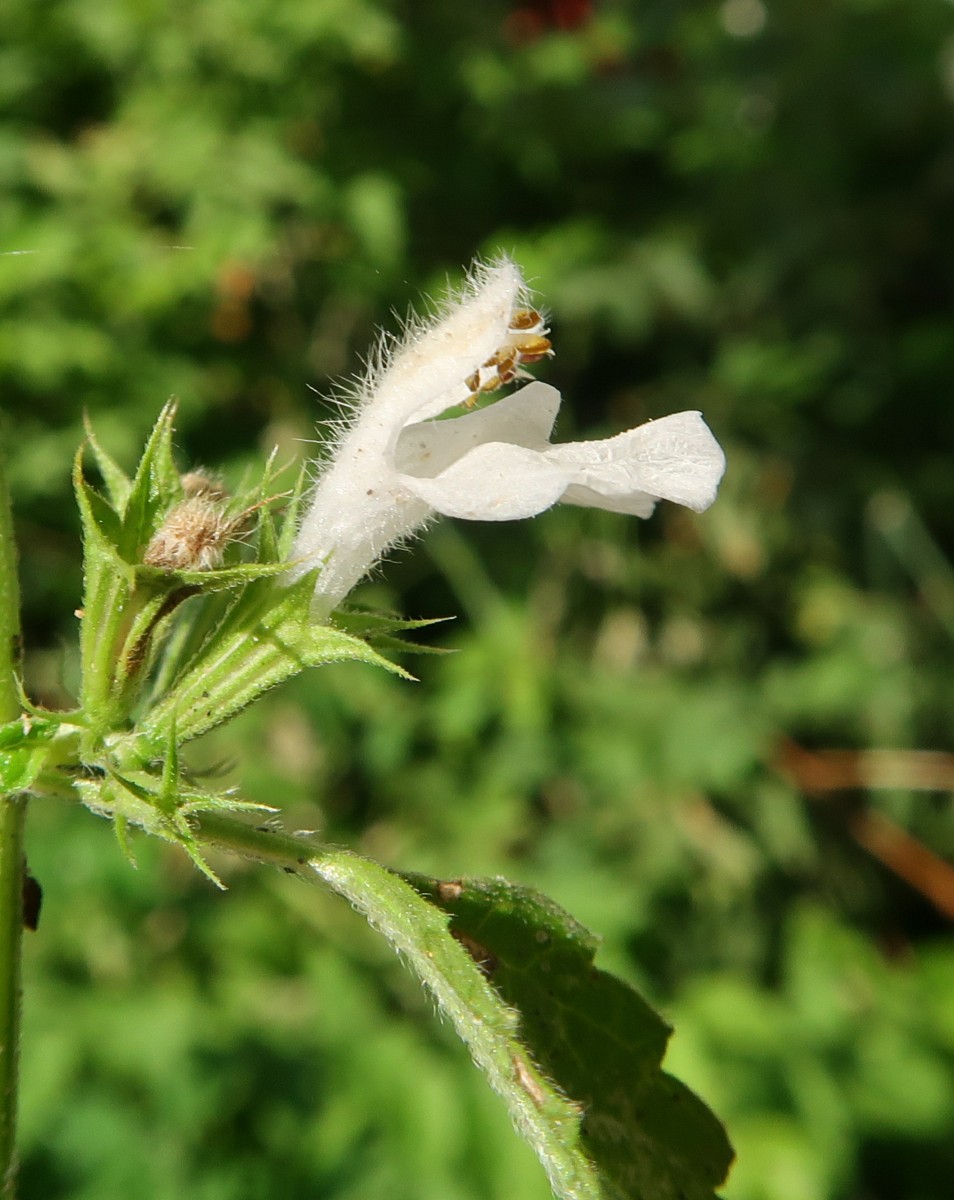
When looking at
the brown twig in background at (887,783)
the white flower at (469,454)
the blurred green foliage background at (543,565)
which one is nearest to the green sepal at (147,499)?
the white flower at (469,454)

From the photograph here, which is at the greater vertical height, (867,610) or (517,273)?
(517,273)

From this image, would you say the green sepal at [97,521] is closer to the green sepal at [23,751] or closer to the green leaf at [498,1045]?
the green sepal at [23,751]

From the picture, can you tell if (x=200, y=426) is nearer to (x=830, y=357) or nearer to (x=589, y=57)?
(x=589, y=57)

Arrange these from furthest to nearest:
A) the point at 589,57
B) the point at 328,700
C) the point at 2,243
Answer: the point at 589,57
the point at 328,700
the point at 2,243

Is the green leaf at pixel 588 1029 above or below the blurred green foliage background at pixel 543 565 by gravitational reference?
above

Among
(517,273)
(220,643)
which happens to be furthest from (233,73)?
(220,643)

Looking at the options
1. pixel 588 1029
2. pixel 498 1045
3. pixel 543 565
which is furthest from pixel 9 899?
pixel 543 565
